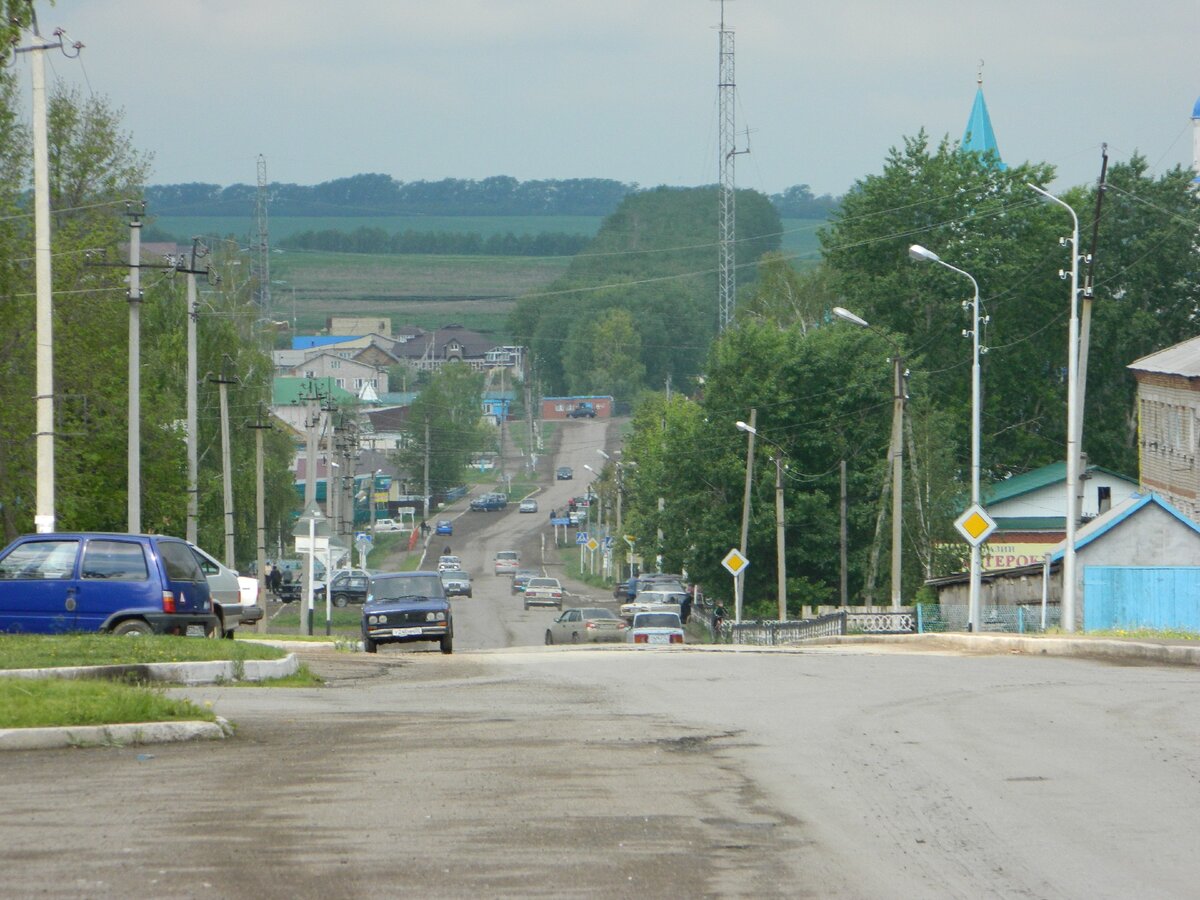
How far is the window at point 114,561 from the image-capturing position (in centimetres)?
1933

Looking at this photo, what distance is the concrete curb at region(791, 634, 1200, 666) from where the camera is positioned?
22.2 meters

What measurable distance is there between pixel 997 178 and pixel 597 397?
347 ft

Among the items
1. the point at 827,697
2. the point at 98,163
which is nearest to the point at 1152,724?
the point at 827,697

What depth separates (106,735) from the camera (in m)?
11.2

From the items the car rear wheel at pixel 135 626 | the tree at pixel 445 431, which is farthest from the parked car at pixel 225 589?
the tree at pixel 445 431

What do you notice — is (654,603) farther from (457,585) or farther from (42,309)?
(42,309)

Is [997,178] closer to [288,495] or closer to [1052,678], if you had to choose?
[288,495]

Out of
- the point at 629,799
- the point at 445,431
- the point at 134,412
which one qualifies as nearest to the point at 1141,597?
the point at 134,412

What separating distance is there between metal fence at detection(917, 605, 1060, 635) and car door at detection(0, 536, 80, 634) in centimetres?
2264

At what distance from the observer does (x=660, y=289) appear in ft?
621

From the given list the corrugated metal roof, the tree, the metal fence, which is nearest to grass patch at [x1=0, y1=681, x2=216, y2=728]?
the metal fence

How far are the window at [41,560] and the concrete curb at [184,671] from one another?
3033mm

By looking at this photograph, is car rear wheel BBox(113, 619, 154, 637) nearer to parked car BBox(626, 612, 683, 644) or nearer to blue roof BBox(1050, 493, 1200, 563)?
parked car BBox(626, 612, 683, 644)

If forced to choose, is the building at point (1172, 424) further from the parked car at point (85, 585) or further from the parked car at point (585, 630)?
the parked car at point (85, 585)
